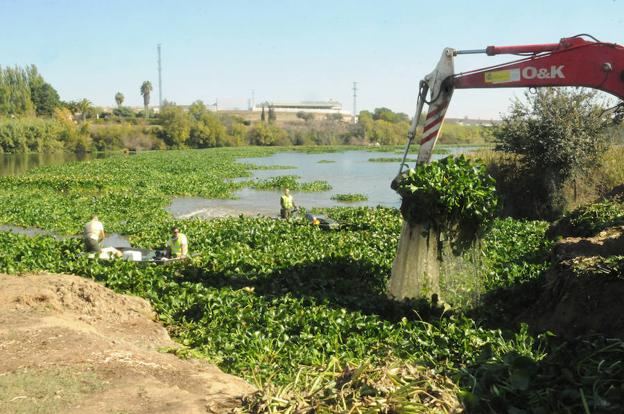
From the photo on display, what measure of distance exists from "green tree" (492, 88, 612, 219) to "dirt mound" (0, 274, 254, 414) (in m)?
17.6

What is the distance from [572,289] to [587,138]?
15.8 metres

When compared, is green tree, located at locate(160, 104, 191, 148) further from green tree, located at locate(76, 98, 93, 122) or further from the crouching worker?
the crouching worker

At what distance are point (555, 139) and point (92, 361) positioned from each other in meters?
20.0

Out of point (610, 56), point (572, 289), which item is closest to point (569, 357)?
point (572, 289)

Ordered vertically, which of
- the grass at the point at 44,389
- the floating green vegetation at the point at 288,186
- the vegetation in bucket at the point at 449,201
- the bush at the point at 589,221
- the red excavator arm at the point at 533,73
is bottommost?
the floating green vegetation at the point at 288,186

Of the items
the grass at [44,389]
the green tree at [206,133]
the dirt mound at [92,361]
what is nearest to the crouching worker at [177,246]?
the dirt mound at [92,361]

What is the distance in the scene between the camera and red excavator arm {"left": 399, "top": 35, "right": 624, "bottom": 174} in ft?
31.2

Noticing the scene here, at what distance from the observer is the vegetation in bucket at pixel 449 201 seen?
9.34m

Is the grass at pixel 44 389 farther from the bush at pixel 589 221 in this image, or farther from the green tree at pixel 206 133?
the green tree at pixel 206 133

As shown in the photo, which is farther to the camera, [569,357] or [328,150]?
[328,150]

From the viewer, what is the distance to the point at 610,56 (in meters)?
9.50

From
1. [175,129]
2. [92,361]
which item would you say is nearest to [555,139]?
[92,361]

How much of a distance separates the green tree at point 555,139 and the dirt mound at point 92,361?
1759cm

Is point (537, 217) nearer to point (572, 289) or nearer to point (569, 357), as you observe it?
point (572, 289)
